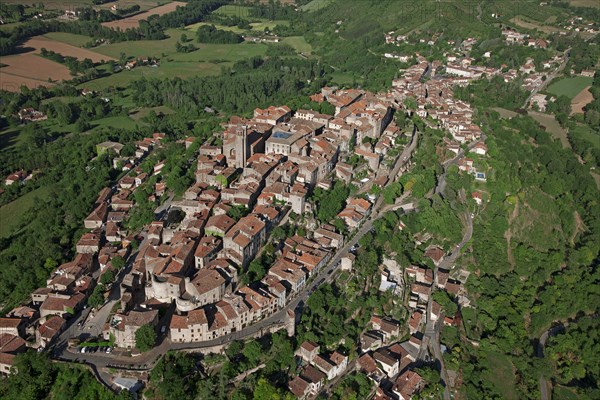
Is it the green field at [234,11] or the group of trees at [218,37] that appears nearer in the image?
the group of trees at [218,37]

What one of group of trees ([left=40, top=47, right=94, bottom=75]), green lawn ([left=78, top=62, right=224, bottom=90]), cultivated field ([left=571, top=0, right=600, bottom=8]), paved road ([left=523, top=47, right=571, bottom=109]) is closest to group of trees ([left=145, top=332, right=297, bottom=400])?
paved road ([left=523, top=47, right=571, bottom=109])

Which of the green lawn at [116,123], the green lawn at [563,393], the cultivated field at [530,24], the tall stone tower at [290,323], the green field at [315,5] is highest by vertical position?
the tall stone tower at [290,323]

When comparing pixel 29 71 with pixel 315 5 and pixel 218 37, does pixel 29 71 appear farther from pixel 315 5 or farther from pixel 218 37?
pixel 315 5

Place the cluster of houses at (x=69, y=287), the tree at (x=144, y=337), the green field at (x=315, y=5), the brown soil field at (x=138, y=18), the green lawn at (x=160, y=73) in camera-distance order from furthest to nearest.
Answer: the green field at (x=315, y=5) < the brown soil field at (x=138, y=18) < the green lawn at (x=160, y=73) < the cluster of houses at (x=69, y=287) < the tree at (x=144, y=337)

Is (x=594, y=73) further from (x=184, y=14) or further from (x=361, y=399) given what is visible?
(x=184, y=14)

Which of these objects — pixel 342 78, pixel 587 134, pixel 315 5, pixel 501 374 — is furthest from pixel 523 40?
pixel 501 374

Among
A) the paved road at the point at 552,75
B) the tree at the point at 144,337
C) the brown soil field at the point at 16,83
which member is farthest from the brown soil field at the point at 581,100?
the brown soil field at the point at 16,83

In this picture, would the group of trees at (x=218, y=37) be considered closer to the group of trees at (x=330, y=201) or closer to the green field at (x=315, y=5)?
the green field at (x=315, y=5)
